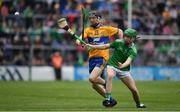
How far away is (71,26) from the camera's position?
39938 millimetres

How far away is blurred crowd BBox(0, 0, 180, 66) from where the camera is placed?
39.8 meters

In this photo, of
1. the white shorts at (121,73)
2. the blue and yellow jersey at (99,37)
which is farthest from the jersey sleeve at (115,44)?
the blue and yellow jersey at (99,37)

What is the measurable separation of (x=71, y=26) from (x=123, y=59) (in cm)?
2025

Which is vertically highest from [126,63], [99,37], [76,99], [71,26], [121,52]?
[99,37]

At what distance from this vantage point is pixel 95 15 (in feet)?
70.2

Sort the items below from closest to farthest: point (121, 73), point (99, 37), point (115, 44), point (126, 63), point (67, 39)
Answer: point (126, 63), point (115, 44), point (121, 73), point (99, 37), point (67, 39)

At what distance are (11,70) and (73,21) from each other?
455 centimetres

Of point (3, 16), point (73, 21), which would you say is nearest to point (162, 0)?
point (73, 21)

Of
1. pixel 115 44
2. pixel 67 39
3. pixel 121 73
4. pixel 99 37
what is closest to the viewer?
pixel 115 44

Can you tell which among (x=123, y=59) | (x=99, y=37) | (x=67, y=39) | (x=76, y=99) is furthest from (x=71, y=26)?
(x=123, y=59)

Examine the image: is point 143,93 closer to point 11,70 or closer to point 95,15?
point 95,15

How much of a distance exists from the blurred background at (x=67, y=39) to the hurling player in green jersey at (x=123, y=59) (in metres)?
19.4

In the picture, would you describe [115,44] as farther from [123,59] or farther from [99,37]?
[99,37]

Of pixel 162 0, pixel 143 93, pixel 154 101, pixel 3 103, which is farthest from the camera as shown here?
pixel 162 0
